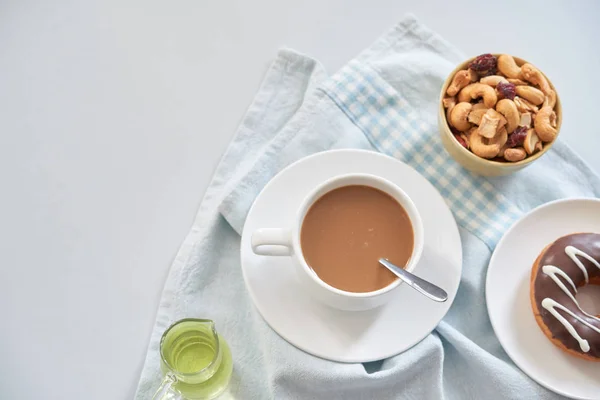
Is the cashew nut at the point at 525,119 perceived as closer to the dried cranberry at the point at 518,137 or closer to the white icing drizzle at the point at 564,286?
the dried cranberry at the point at 518,137

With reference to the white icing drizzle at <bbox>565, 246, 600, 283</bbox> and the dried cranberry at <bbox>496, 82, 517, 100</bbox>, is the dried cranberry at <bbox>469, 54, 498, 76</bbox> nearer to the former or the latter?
the dried cranberry at <bbox>496, 82, 517, 100</bbox>

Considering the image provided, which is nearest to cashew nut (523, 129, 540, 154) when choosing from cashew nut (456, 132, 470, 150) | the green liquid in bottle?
cashew nut (456, 132, 470, 150)

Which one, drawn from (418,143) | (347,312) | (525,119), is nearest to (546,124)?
(525,119)

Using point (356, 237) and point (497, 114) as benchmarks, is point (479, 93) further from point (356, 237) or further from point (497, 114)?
point (356, 237)

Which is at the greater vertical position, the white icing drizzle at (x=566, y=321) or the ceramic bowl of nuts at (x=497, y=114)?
the ceramic bowl of nuts at (x=497, y=114)

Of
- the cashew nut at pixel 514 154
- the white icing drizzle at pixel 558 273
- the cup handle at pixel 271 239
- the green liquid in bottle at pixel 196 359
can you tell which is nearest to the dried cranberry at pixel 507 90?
the cashew nut at pixel 514 154
